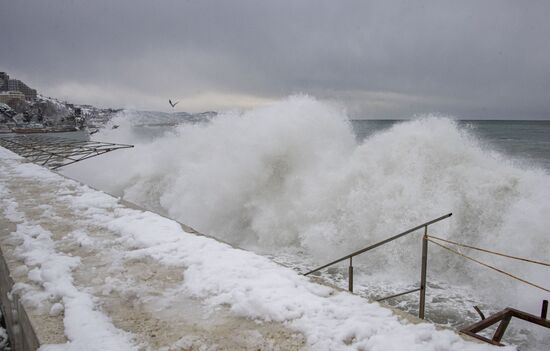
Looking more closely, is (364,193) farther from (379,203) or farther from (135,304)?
(135,304)

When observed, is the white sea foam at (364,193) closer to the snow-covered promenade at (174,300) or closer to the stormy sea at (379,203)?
the stormy sea at (379,203)

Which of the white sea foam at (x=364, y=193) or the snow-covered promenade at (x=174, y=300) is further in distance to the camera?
the white sea foam at (x=364, y=193)

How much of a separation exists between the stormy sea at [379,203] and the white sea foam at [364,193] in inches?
1.2

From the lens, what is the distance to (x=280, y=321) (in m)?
2.59

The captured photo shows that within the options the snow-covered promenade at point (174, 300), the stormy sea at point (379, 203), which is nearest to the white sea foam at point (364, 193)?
the stormy sea at point (379, 203)

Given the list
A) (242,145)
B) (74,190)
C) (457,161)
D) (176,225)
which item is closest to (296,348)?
(176,225)

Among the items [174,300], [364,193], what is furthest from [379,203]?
[174,300]

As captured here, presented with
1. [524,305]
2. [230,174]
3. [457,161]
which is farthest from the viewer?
[230,174]

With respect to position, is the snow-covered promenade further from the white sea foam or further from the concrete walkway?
the white sea foam

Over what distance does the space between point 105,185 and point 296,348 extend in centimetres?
1836

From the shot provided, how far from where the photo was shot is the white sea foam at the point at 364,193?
7457 millimetres

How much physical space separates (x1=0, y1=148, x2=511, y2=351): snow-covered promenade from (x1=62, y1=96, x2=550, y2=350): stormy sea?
3.58 metres

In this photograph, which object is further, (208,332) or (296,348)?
(208,332)

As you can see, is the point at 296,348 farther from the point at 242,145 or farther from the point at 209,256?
the point at 242,145
